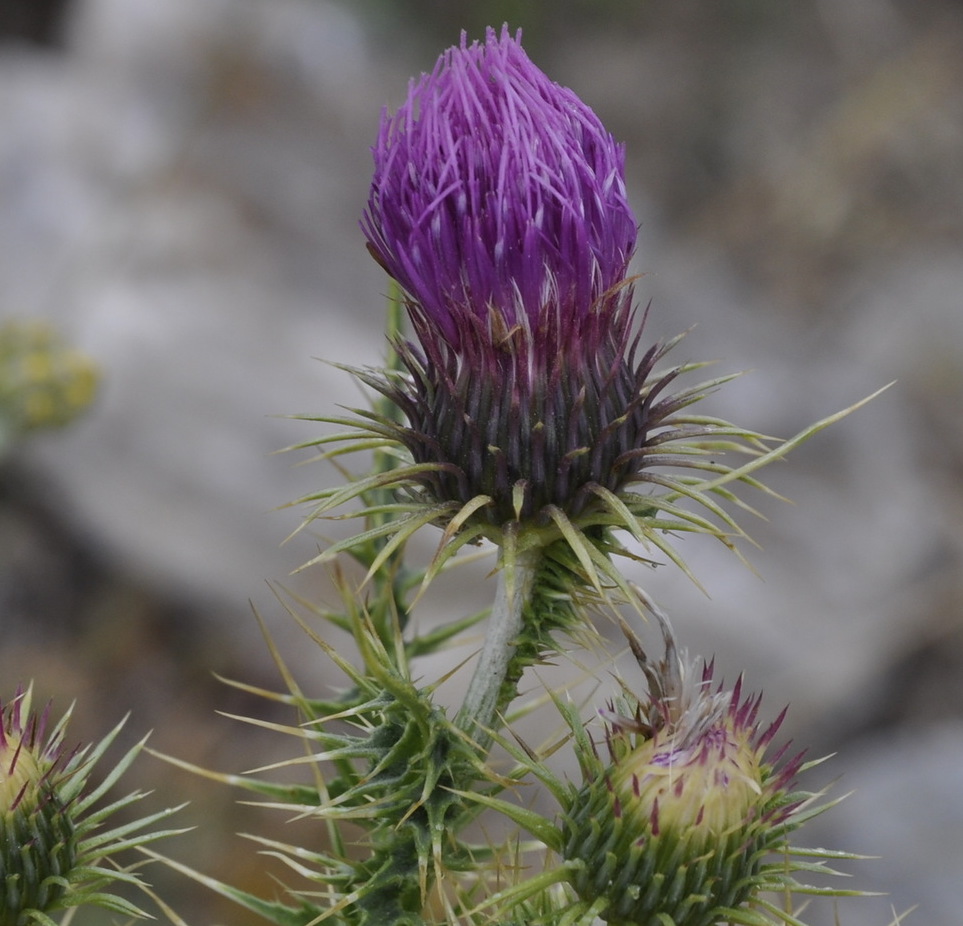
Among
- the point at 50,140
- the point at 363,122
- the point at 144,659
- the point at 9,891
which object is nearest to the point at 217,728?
the point at 144,659

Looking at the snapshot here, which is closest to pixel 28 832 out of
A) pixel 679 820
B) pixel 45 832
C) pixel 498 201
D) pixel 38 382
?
pixel 45 832

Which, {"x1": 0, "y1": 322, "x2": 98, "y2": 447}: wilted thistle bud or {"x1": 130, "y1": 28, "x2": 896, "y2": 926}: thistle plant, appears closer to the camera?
{"x1": 130, "y1": 28, "x2": 896, "y2": 926}: thistle plant

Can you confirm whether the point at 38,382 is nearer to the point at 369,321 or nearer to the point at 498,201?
the point at 498,201

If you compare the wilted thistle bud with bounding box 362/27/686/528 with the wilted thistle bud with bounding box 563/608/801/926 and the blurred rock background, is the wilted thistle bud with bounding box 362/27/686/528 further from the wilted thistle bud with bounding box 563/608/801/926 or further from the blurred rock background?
the blurred rock background

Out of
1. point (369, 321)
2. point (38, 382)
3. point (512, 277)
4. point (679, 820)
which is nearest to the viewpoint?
point (679, 820)

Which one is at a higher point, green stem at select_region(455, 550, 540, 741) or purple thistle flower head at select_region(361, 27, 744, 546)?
purple thistle flower head at select_region(361, 27, 744, 546)

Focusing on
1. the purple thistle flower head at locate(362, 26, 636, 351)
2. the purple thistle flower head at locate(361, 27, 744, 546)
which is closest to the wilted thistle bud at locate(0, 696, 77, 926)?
the purple thistle flower head at locate(361, 27, 744, 546)
